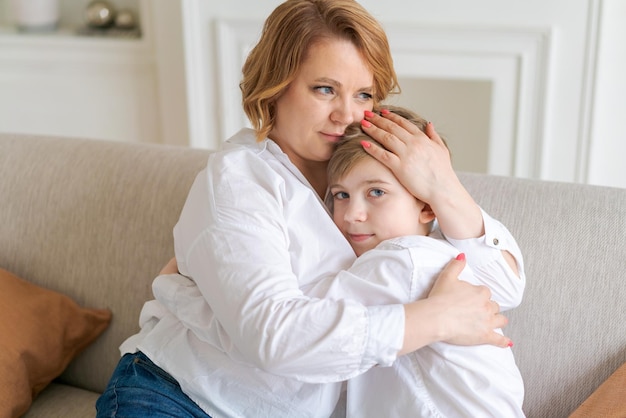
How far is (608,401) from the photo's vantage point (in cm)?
140

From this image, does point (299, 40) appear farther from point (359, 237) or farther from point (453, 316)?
point (453, 316)

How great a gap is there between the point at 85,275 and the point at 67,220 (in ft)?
0.44

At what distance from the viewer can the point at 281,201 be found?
4.64 ft

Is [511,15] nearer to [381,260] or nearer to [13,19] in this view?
[381,260]

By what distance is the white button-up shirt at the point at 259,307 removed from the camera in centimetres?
124

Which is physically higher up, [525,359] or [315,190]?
[315,190]

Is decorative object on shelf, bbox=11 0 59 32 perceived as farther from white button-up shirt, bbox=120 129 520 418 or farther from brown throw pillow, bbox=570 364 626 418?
brown throw pillow, bbox=570 364 626 418

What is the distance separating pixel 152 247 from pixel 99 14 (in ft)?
6.21

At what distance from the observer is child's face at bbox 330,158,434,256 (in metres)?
1.42

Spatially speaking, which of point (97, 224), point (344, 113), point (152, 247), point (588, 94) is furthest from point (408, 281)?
point (588, 94)

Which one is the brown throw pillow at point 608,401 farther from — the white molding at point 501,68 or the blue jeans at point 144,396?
the white molding at point 501,68

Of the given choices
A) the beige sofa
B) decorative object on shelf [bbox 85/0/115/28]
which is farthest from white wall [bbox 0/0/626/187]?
the beige sofa

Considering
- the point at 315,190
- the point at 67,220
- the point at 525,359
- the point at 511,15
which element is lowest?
the point at 525,359

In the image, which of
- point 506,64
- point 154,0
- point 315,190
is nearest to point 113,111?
point 154,0
